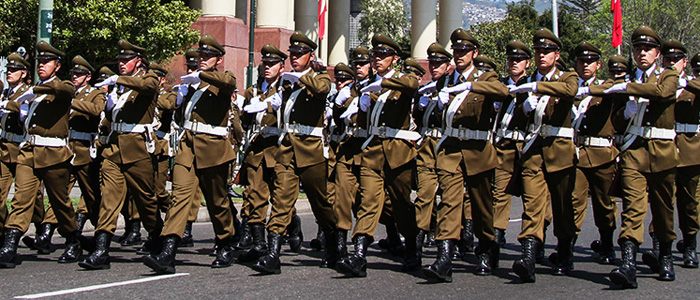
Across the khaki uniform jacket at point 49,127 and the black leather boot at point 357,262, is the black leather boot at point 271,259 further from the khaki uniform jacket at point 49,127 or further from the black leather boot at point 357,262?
the khaki uniform jacket at point 49,127

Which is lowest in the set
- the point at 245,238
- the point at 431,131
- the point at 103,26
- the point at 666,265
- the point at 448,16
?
the point at 245,238

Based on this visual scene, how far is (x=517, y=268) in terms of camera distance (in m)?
8.59

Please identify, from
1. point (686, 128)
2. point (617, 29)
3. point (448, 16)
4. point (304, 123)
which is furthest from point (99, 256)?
point (448, 16)

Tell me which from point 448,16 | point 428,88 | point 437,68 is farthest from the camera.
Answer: point 448,16

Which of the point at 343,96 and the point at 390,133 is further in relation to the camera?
the point at 343,96

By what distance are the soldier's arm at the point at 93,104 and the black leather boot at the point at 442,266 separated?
3.68 m

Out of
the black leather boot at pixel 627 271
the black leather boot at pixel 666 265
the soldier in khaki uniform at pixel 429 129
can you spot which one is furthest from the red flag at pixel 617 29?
the black leather boot at pixel 627 271

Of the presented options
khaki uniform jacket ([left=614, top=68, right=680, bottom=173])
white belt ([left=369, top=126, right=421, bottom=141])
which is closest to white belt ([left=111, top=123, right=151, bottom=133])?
white belt ([left=369, top=126, right=421, bottom=141])

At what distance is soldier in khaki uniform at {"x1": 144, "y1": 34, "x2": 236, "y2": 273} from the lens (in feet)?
29.6

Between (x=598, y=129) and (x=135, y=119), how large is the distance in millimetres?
4424

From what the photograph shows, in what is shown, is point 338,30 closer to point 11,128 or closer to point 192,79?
point 11,128

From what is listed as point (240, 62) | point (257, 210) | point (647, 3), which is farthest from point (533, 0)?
point (257, 210)

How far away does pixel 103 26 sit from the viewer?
22.2 metres

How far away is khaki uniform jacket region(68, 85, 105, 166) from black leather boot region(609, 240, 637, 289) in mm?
5167
